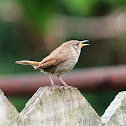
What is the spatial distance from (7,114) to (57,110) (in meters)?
0.34

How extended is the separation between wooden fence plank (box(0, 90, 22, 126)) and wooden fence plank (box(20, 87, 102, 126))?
0.20ft

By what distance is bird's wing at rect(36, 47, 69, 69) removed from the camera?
3.74 meters

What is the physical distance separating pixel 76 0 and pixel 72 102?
13.3 ft

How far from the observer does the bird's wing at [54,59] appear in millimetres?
3736

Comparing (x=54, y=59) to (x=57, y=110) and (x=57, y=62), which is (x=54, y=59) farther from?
(x=57, y=110)

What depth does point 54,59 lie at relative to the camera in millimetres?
3857

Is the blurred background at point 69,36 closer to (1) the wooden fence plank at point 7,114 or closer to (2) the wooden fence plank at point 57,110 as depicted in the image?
(2) the wooden fence plank at point 57,110

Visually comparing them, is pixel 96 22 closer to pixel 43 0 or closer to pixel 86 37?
pixel 86 37

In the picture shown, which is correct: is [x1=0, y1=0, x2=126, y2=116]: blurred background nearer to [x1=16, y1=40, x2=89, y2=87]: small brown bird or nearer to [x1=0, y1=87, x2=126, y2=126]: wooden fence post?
[x1=16, y1=40, x2=89, y2=87]: small brown bird

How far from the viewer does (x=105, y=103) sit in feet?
24.5

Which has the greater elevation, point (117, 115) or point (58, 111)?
point (58, 111)

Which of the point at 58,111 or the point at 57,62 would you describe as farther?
the point at 57,62

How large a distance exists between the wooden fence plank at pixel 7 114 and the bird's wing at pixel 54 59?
109cm

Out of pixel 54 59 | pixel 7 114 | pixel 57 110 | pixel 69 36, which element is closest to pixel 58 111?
pixel 57 110
